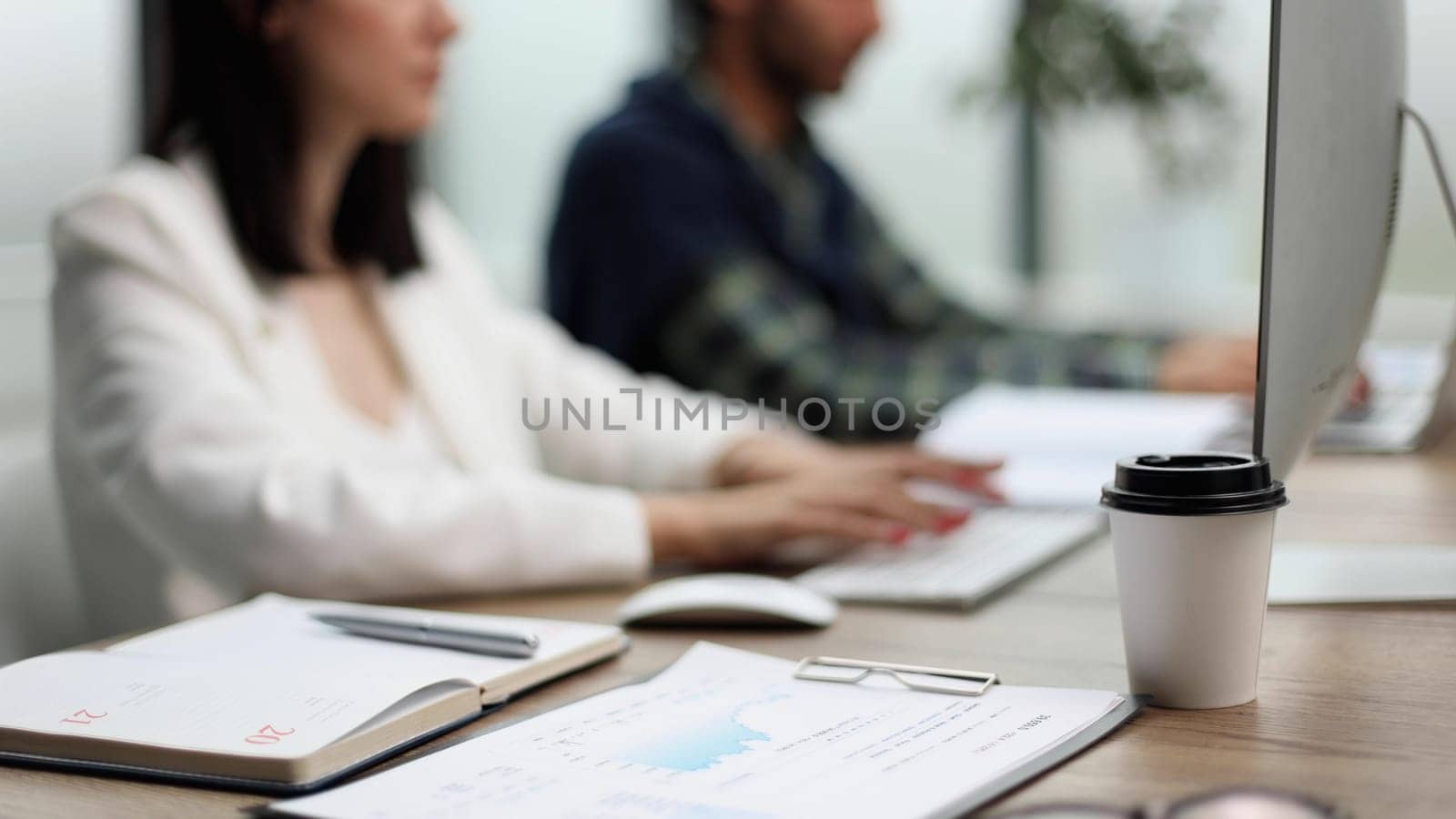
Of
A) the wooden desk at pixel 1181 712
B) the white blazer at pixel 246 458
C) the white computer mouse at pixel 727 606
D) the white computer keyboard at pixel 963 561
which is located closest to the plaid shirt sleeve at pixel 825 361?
the white blazer at pixel 246 458

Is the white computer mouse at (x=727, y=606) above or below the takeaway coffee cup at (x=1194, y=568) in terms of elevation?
below

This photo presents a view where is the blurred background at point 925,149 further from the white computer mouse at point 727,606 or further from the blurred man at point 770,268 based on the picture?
the white computer mouse at point 727,606

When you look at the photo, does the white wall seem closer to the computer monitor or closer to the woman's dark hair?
the woman's dark hair

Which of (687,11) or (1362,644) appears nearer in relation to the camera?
(1362,644)

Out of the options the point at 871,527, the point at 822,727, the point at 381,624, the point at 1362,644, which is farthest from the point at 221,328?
the point at 1362,644

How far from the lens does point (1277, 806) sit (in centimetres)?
53

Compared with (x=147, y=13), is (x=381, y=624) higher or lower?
lower

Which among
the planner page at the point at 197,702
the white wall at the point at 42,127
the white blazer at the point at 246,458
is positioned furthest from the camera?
the white wall at the point at 42,127

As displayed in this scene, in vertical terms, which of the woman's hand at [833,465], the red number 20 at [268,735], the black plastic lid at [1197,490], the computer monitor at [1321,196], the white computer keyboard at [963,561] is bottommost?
the white computer keyboard at [963,561]

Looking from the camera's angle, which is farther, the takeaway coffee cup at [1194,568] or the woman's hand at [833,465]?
the woman's hand at [833,465]

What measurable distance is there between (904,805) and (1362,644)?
14.9 inches

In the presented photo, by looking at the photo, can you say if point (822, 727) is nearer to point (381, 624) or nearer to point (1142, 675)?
point (1142, 675)

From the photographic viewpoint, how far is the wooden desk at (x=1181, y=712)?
59 cm

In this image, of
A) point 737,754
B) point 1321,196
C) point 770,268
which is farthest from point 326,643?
point 770,268
